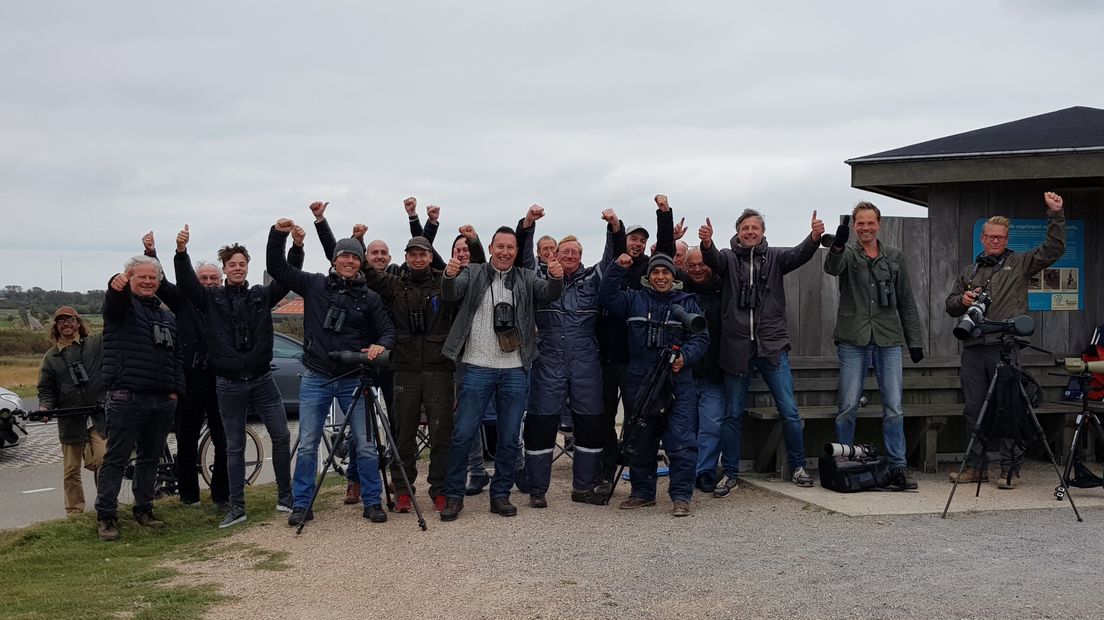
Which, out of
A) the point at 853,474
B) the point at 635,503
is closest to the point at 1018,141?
the point at 853,474

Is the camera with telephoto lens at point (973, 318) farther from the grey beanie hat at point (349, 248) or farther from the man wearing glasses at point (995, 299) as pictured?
the grey beanie hat at point (349, 248)

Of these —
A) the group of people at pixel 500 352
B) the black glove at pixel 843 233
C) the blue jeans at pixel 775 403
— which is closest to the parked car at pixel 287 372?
the group of people at pixel 500 352

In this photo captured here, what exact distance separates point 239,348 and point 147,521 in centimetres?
144

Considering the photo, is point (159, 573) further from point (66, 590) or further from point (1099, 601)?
point (1099, 601)

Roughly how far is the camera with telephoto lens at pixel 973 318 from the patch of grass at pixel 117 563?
5.06 m

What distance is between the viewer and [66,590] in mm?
5605

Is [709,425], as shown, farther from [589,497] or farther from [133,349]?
[133,349]

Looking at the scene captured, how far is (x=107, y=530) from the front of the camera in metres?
7.13

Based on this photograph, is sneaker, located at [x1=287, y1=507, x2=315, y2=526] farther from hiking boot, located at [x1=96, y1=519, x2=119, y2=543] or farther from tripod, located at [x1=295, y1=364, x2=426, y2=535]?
hiking boot, located at [x1=96, y1=519, x2=119, y2=543]

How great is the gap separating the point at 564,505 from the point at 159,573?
3039 millimetres

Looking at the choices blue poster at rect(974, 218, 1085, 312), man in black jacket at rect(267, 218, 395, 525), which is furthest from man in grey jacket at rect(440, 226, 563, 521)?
blue poster at rect(974, 218, 1085, 312)

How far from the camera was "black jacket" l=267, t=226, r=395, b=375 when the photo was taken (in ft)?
24.0

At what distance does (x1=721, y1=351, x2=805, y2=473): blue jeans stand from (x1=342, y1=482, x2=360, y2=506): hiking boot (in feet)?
9.92

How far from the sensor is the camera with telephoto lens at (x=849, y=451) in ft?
26.8
